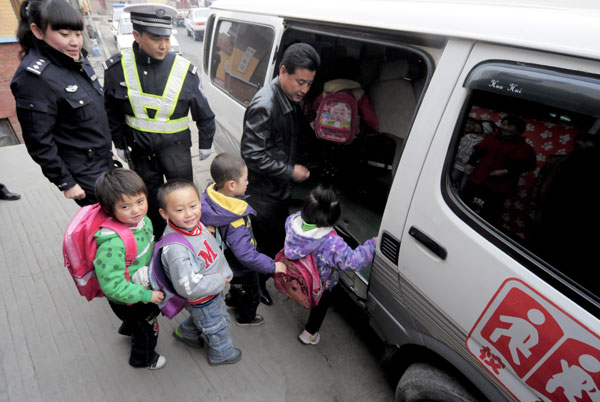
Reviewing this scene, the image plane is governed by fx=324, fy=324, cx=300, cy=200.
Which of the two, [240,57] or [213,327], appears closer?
[213,327]

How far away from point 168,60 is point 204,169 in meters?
2.28

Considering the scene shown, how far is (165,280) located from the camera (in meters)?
1.63

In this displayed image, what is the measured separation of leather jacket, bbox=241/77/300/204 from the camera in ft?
6.77

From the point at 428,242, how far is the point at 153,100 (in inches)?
83.8

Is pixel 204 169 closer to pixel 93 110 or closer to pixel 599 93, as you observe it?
pixel 93 110

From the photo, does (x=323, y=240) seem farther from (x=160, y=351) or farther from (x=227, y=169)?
(x=160, y=351)

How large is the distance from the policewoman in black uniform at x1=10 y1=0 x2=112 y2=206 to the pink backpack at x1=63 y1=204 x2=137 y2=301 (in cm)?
76

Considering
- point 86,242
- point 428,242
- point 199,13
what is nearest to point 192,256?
point 86,242

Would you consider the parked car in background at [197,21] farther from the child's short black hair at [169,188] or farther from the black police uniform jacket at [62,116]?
the child's short black hair at [169,188]

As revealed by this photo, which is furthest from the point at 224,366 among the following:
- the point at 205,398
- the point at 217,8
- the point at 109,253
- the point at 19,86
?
the point at 217,8

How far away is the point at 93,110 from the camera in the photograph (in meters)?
2.13

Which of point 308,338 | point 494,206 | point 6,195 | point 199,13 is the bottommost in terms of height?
point 6,195

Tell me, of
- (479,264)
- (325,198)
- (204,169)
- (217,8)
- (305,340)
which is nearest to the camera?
(479,264)

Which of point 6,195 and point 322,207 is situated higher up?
point 322,207
